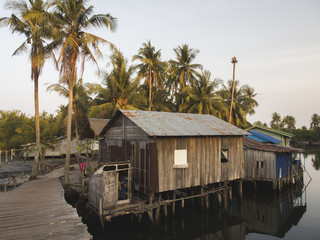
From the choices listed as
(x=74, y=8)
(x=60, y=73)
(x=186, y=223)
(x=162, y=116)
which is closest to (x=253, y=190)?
(x=186, y=223)

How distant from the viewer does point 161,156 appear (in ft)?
40.2

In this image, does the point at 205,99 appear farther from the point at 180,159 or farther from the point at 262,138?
the point at 180,159

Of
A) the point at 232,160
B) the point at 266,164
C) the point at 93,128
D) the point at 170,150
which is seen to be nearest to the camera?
the point at 170,150

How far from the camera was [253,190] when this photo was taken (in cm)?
2162

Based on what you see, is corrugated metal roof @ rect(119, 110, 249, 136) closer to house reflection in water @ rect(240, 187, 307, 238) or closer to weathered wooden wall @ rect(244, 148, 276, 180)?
weathered wooden wall @ rect(244, 148, 276, 180)

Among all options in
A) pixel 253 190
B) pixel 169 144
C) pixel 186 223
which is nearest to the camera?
pixel 169 144

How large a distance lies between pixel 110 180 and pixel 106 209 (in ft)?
4.86

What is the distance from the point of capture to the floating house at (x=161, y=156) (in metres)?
11.8

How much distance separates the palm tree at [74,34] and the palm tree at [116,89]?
9.65m

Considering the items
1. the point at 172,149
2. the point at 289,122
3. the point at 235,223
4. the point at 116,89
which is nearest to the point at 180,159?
the point at 172,149

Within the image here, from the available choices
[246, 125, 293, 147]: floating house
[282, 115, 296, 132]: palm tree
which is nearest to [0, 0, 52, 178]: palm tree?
[246, 125, 293, 147]: floating house

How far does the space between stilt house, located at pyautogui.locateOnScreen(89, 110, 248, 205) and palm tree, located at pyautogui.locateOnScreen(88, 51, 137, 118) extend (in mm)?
11065

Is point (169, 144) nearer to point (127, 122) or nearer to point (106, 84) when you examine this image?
point (127, 122)

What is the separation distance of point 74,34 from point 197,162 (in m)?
13.7
